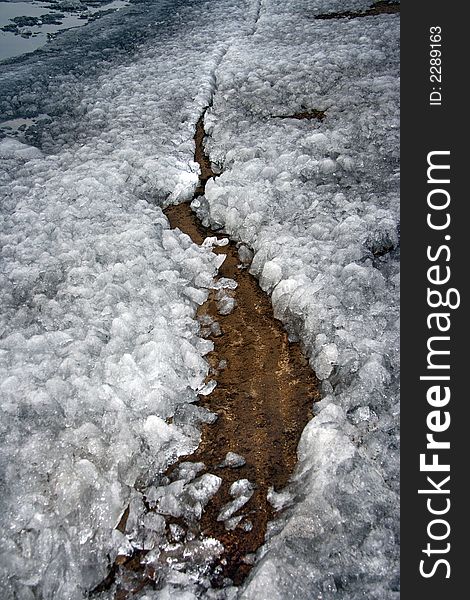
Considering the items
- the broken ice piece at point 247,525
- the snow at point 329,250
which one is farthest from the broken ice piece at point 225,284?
the broken ice piece at point 247,525

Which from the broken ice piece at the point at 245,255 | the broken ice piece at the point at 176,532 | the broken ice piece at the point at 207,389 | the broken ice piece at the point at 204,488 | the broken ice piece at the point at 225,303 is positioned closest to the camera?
the broken ice piece at the point at 176,532

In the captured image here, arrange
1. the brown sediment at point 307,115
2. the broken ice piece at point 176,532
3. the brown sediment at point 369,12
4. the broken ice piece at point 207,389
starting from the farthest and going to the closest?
the brown sediment at point 369,12, the brown sediment at point 307,115, the broken ice piece at point 207,389, the broken ice piece at point 176,532

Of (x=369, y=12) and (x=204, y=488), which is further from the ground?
(x=369, y=12)

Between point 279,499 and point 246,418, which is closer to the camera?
point 279,499

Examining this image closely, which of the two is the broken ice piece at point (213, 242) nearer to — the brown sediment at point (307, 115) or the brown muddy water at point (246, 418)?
the brown muddy water at point (246, 418)

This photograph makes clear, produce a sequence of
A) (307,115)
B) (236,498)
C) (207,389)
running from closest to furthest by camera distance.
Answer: (236,498) < (207,389) < (307,115)

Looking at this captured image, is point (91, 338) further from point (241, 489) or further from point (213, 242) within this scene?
point (213, 242)

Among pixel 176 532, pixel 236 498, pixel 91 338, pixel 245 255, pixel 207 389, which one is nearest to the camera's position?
pixel 176 532

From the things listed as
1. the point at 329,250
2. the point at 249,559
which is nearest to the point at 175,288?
the point at 329,250
